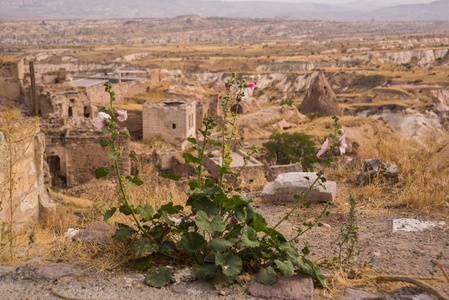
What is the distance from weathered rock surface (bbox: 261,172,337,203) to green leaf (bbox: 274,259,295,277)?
226 cm

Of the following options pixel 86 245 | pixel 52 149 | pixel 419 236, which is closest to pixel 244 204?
pixel 86 245

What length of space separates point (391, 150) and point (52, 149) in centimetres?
1052

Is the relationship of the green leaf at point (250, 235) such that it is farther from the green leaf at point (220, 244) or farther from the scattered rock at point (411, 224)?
the scattered rock at point (411, 224)

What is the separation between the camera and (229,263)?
288cm

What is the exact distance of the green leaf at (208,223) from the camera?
287 cm

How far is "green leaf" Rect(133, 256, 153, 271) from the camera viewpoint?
312 cm

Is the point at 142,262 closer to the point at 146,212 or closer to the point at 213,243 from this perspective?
the point at 146,212

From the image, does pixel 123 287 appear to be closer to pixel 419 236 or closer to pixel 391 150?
pixel 419 236

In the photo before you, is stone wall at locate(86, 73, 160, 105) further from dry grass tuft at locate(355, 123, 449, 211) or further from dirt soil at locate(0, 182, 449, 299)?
dirt soil at locate(0, 182, 449, 299)

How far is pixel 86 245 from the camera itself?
11.4ft

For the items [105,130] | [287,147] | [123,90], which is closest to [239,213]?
[105,130]

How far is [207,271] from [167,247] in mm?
413

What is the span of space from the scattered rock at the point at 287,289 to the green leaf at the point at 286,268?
9cm

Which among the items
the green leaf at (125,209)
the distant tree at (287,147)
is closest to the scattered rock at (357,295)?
the green leaf at (125,209)
